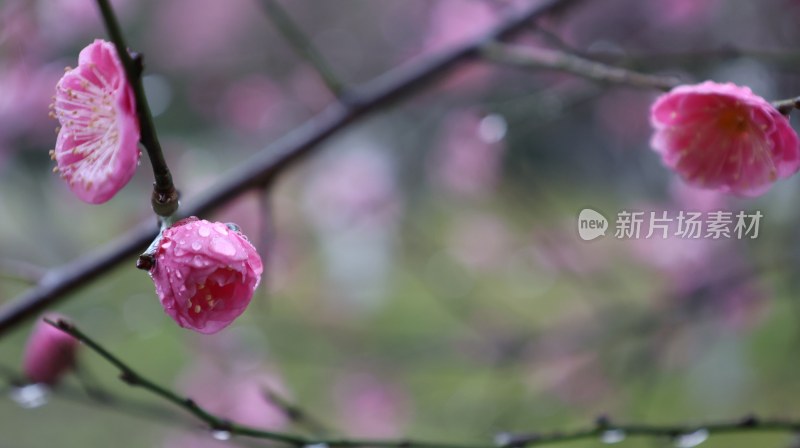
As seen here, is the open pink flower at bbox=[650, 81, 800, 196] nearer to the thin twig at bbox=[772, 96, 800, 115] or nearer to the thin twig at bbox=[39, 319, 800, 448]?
the thin twig at bbox=[772, 96, 800, 115]

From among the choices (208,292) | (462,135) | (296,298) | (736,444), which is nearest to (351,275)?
(296,298)

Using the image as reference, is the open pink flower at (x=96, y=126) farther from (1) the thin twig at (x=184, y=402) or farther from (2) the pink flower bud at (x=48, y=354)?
(2) the pink flower bud at (x=48, y=354)

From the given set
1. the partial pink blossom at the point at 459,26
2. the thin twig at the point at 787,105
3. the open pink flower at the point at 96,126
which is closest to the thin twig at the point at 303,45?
the open pink flower at the point at 96,126

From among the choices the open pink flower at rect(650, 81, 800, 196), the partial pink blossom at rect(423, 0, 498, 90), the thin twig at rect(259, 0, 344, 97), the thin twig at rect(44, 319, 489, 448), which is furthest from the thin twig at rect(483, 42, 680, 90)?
the partial pink blossom at rect(423, 0, 498, 90)

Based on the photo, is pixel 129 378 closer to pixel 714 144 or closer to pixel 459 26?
pixel 714 144

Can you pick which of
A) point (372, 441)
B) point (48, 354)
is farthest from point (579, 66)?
point (48, 354)

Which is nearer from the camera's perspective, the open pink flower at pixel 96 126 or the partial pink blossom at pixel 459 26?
the open pink flower at pixel 96 126
